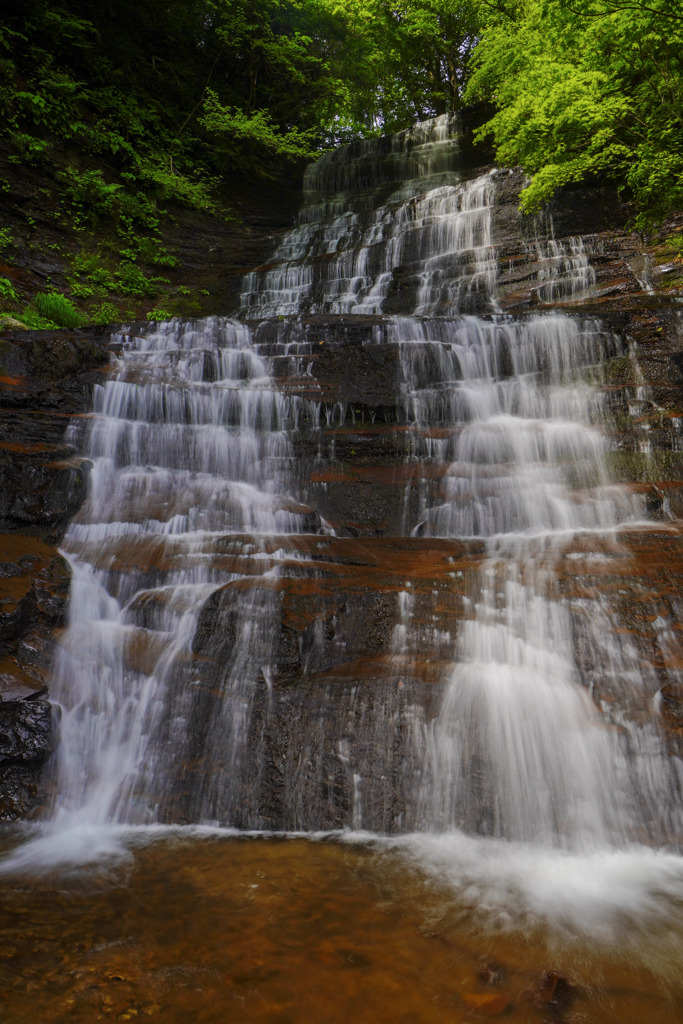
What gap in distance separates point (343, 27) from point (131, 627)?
23.4 m

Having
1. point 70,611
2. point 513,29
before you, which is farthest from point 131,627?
point 513,29

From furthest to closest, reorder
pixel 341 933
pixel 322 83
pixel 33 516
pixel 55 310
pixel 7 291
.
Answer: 1. pixel 322 83
2. pixel 55 310
3. pixel 7 291
4. pixel 33 516
5. pixel 341 933

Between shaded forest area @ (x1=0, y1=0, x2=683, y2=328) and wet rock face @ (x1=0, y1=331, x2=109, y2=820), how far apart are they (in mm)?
2882

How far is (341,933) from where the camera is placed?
2.88 meters

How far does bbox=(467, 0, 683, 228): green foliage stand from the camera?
28.0 ft

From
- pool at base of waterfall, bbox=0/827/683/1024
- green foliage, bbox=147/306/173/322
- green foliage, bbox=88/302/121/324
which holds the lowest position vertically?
pool at base of waterfall, bbox=0/827/683/1024

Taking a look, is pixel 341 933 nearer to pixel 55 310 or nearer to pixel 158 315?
pixel 55 310

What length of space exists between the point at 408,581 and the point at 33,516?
4380 millimetres

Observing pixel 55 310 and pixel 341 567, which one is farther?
pixel 55 310

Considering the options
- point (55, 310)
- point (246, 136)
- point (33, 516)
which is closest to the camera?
point (33, 516)

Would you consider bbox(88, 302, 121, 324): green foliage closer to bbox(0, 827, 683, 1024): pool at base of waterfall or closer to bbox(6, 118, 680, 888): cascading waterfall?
bbox(6, 118, 680, 888): cascading waterfall

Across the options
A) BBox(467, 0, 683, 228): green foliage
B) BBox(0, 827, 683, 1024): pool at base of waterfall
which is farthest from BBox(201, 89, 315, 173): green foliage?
BBox(0, 827, 683, 1024): pool at base of waterfall

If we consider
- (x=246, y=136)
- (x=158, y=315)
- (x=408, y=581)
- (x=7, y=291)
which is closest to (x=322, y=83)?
(x=246, y=136)

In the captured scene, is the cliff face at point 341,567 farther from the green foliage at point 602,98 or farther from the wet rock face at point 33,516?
the green foliage at point 602,98
